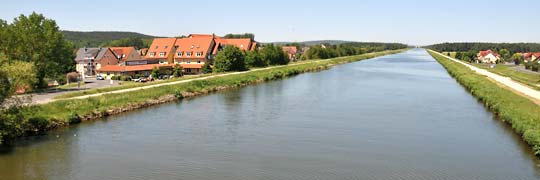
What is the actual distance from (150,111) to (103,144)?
7.89 meters

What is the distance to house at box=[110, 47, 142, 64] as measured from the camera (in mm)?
56541

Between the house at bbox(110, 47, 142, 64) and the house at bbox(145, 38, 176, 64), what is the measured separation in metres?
1.90

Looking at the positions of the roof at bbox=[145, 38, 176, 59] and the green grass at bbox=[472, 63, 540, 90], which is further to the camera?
the roof at bbox=[145, 38, 176, 59]

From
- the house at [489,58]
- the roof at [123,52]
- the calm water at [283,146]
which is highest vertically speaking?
the roof at [123,52]

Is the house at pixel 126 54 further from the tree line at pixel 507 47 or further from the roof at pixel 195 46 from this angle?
the tree line at pixel 507 47

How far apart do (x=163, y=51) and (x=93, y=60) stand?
27.5 feet

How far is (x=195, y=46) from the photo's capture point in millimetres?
57375

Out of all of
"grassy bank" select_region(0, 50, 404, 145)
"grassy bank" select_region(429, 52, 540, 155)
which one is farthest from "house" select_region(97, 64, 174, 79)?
"grassy bank" select_region(429, 52, 540, 155)

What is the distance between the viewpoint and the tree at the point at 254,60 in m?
56.8

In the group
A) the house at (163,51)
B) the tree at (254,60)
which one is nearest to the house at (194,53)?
the house at (163,51)

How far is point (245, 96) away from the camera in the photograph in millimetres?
31672

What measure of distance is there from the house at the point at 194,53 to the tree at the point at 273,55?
8156 millimetres

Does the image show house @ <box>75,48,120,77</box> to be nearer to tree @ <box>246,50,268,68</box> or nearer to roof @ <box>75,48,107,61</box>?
roof @ <box>75,48,107,61</box>

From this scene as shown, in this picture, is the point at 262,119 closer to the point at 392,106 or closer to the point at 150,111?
the point at 150,111
